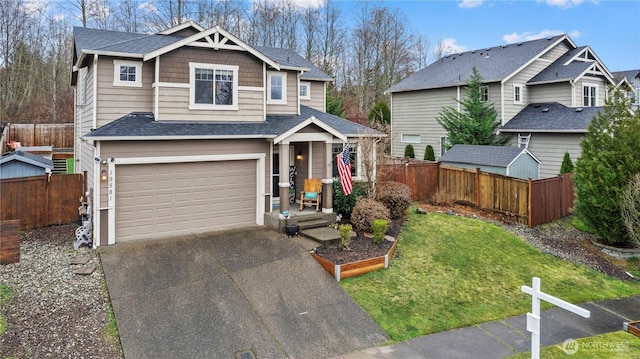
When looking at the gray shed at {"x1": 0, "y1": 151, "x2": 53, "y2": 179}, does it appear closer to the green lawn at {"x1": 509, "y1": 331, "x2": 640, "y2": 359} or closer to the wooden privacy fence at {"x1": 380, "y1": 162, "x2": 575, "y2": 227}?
the wooden privacy fence at {"x1": 380, "y1": 162, "x2": 575, "y2": 227}

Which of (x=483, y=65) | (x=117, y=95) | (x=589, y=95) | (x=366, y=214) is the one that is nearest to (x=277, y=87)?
(x=117, y=95)

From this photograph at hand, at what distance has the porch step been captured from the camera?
10188mm

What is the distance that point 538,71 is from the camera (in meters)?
22.5

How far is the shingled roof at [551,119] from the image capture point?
1869cm

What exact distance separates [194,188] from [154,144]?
1637 millimetres

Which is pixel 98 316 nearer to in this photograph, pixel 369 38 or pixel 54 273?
pixel 54 273

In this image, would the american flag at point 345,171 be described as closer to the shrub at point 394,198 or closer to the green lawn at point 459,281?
the shrub at point 394,198

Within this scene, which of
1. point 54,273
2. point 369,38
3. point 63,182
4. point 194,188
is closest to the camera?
point 54,273

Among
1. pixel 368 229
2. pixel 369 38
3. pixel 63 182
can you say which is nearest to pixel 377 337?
pixel 368 229

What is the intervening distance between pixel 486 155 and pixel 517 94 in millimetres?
8681

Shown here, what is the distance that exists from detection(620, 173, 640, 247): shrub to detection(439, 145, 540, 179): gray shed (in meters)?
4.13

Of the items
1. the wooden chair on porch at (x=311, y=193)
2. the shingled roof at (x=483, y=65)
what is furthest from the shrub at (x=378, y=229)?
the shingled roof at (x=483, y=65)

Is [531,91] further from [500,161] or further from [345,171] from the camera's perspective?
[345,171]

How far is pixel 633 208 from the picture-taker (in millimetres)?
10734
